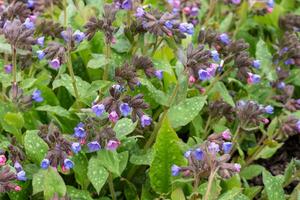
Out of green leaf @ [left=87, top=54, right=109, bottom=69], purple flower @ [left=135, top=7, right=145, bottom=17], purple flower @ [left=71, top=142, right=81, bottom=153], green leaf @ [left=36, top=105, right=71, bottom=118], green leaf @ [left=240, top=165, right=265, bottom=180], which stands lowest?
green leaf @ [left=240, top=165, right=265, bottom=180]

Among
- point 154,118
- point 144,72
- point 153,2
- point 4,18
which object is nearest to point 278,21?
point 153,2

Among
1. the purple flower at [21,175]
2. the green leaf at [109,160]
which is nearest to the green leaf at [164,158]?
the green leaf at [109,160]

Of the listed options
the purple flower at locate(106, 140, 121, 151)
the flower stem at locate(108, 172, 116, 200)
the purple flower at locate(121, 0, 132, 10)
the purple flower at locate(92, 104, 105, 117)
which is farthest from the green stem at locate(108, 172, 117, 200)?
the purple flower at locate(121, 0, 132, 10)

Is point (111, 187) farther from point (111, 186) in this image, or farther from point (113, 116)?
point (113, 116)

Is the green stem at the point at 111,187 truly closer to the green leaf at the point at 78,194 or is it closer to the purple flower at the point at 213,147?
the green leaf at the point at 78,194

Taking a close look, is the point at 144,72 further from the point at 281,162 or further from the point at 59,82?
the point at 281,162

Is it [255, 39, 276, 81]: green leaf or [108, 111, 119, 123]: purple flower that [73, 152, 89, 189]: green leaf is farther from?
[255, 39, 276, 81]: green leaf

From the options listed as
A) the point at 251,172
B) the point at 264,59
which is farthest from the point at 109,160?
the point at 264,59
